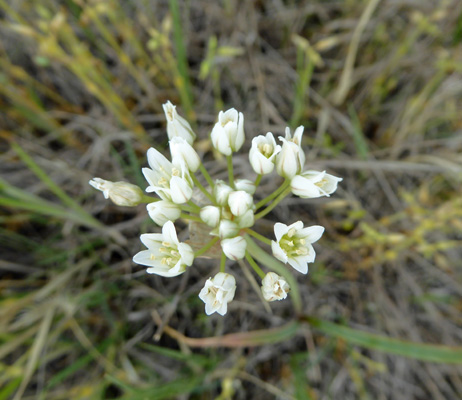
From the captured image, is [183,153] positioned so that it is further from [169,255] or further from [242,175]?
[242,175]

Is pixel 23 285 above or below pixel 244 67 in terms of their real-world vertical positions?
below

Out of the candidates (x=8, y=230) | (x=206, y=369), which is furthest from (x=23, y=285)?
(x=206, y=369)

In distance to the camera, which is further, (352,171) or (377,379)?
(352,171)

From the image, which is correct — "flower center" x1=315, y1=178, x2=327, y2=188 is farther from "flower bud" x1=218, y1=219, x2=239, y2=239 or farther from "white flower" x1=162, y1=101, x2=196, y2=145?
"white flower" x1=162, y1=101, x2=196, y2=145

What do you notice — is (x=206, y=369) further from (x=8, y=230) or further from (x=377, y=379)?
(x=8, y=230)

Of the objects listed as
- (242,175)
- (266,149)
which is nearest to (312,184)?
(266,149)

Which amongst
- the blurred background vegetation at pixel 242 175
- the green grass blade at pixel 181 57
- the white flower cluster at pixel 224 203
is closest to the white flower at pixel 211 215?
the white flower cluster at pixel 224 203
